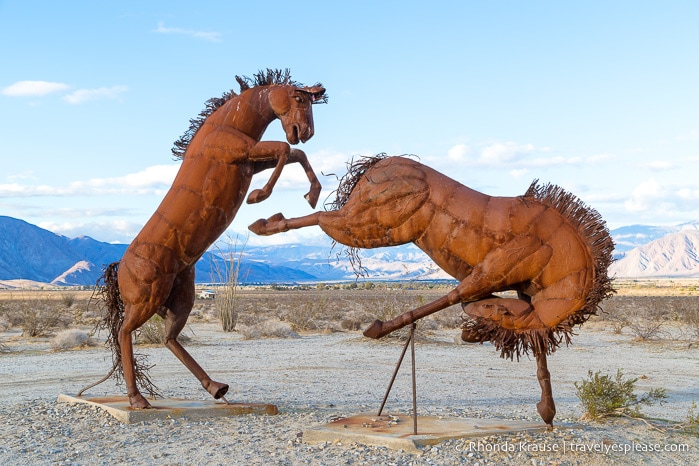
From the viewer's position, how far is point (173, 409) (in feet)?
26.9

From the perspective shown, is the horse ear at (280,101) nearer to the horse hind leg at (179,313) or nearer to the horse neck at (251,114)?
the horse neck at (251,114)

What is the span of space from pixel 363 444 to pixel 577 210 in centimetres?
Answer: 274

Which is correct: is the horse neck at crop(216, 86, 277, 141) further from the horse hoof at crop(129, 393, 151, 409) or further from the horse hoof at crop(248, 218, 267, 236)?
the horse hoof at crop(129, 393, 151, 409)

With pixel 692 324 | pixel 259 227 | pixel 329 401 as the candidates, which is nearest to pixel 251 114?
pixel 259 227

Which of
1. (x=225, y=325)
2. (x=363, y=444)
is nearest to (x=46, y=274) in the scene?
(x=225, y=325)

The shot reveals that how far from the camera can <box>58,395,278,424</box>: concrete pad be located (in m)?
8.03

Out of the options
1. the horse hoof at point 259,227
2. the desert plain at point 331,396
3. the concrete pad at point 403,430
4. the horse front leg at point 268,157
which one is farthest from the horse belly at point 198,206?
the concrete pad at point 403,430

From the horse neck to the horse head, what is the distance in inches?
9.9

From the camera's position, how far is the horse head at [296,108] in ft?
25.2

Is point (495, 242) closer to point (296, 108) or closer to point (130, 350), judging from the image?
point (296, 108)

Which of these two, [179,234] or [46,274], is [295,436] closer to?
[179,234]

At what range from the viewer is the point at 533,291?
662 centimetres

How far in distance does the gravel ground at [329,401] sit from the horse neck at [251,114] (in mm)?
3118

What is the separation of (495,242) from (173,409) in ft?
13.2
